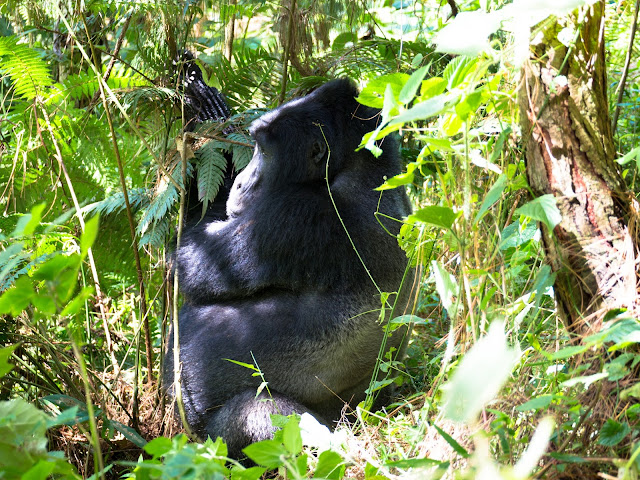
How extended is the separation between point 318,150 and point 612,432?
183cm

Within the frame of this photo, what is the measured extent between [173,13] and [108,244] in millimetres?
1088

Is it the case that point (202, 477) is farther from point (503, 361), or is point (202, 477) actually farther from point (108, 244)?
point (108, 244)

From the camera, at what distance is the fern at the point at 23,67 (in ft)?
8.98

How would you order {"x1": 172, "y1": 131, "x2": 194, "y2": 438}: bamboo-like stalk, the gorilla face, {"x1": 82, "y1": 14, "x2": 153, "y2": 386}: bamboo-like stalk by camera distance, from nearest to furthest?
{"x1": 172, "y1": 131, "x2": 194, "y2": 438}: bamboo-like stalk, {"x1": 82, "y1": 14, "x2": 153, "y2": 386}: bamboo-like stalk, the gorilla face

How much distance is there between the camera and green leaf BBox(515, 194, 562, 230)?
123cm

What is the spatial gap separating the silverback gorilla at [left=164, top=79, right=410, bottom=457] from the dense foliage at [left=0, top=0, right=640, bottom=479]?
0.58ft

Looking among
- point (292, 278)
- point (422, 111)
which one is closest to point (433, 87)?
point (422, 111)

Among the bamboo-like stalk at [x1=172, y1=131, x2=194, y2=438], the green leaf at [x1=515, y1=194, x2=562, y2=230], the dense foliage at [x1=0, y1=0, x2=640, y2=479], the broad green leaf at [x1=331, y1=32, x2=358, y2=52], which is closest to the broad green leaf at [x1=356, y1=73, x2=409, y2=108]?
the dense foliage at [x1=0, y1=0, x2=640, y2=479]

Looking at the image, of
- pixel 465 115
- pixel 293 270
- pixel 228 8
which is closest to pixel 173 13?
pixel 228 8

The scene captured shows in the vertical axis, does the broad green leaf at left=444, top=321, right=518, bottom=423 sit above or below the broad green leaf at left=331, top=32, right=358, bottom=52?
below

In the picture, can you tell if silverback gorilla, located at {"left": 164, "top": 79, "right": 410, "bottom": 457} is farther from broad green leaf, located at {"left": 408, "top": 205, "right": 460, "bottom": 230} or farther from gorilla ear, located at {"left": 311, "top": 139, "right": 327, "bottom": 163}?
broad green leaf, located at {"left": 408, "top": 205, "right": 460, "bottom": 230}

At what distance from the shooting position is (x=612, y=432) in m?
1.18

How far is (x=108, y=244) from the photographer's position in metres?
2.97

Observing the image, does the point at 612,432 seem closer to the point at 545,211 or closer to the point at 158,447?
the point at 545,211
